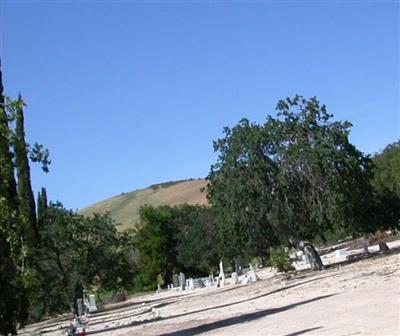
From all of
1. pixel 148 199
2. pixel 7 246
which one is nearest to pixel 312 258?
pixel 7 246

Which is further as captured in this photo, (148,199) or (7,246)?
(148,199)

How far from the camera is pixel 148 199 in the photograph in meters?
145

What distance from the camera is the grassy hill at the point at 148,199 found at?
424ft

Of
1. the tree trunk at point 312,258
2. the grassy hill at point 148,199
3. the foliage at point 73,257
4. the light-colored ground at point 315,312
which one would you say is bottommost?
the light-colored ground at point 315,312

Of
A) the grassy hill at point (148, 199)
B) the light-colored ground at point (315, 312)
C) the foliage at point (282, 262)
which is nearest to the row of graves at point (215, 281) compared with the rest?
the foliage at point (282, 262)

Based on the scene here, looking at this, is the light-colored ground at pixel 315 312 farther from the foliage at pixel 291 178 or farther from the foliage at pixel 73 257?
the foliage at pixel 73 257

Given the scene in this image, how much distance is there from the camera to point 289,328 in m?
15.5

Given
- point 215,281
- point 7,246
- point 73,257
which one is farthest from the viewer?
point 215,281

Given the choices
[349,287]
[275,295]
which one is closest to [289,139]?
[275,295]

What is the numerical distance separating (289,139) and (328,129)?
7.90 ft

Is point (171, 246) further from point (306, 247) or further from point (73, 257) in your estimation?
point (306, 247)

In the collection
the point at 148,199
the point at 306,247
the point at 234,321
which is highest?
the point at 148,199

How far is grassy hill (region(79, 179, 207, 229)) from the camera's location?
129 meters

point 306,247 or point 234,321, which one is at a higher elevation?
point 306,247
